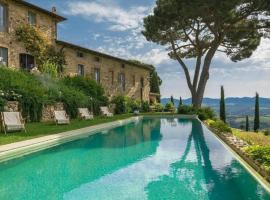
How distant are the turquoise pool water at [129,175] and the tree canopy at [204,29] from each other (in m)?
17.0

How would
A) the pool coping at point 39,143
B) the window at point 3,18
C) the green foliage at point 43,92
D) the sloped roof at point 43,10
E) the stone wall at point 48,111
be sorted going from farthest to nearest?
the sloped roof at point 43,10, the window at point 3,18, the stone wall at point 48,111, the green foliage at point 43,92, the pool coping at point 39,143

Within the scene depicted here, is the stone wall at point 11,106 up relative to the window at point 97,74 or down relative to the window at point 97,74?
down

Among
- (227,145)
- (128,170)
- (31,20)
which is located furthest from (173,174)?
(31,20)

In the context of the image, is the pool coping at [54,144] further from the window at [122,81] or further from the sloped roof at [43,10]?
the window at [122,81]

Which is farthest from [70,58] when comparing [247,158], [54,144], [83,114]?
[247,158]

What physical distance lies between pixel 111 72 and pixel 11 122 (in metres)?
20.3

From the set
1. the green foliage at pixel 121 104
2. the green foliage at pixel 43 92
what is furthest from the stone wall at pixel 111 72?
the green foliage at pixel 43 92

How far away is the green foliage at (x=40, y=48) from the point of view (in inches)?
876

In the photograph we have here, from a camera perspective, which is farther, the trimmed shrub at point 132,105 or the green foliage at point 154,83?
the green foliage at point 154,83

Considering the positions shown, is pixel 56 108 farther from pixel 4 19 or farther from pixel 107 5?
pixel 107 5

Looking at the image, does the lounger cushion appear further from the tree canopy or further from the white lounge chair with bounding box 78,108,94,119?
the tree canopy

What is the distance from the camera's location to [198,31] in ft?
103

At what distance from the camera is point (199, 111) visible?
27.6 metres

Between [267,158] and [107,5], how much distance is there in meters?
20.0
